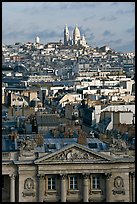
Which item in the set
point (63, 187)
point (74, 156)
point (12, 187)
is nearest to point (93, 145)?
point (74, 156)

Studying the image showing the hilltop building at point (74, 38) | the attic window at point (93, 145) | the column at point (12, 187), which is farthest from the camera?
the hilltop building at point (74, 38)

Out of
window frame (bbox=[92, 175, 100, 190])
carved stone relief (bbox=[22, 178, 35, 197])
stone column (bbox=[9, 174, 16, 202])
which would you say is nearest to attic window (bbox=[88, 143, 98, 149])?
window frame (bbox=[92, 175, 100, 190])

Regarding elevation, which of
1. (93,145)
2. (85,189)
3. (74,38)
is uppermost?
(74,38)

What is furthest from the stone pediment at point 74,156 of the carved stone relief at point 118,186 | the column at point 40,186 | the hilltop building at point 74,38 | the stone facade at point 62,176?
the hilltop building at point 74,38

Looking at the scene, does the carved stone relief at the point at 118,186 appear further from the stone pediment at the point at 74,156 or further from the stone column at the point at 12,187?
the stone column at the point at 12,187

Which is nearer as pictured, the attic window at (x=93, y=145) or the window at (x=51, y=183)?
the window at (x=51, y=183)

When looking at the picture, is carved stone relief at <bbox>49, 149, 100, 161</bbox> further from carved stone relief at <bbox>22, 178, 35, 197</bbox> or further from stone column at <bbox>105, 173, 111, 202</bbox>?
carved stone relief at <bbox>22, 178, 35, 197</bbox>

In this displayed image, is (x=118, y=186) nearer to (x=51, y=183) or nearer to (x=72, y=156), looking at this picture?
(x=72, y=156)

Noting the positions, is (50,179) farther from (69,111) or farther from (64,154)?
(69,111)
